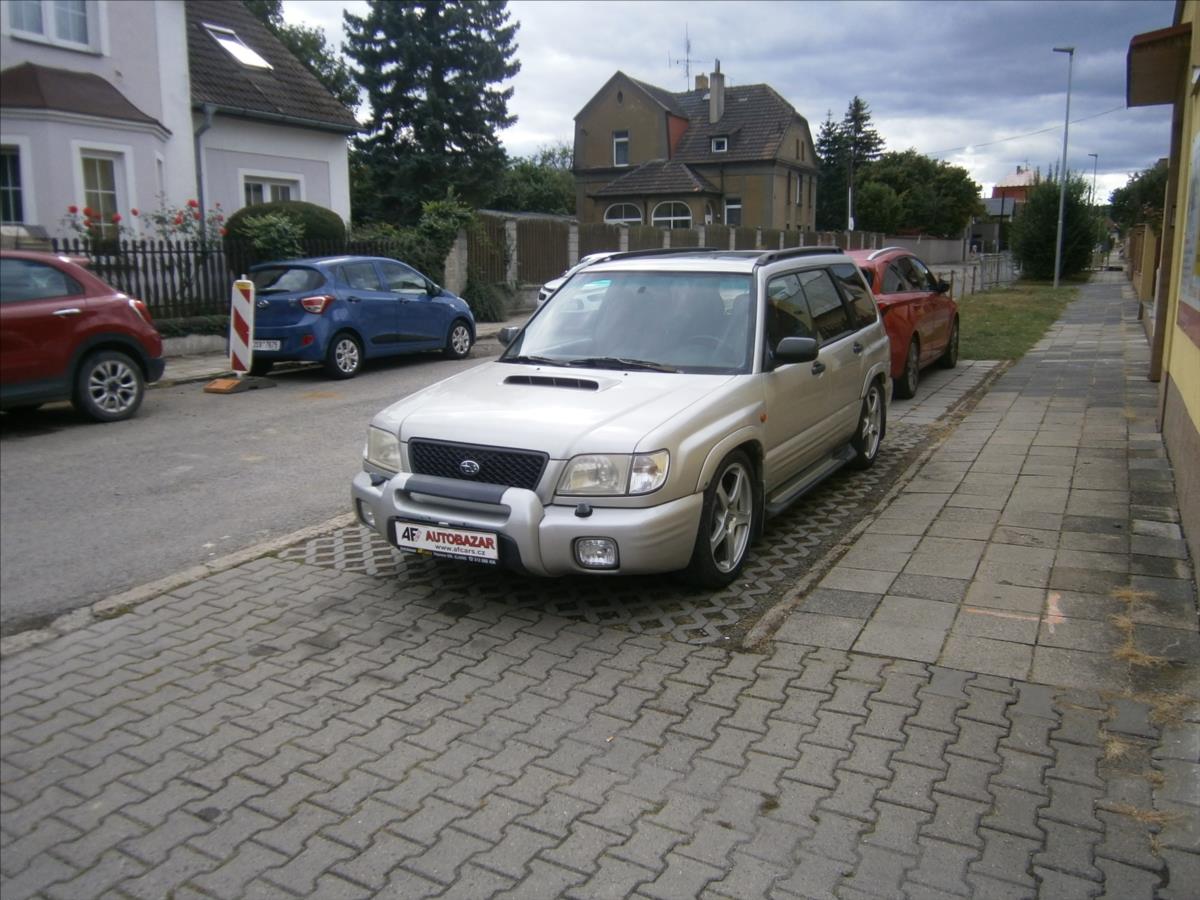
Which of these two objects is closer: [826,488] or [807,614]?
[807,614]

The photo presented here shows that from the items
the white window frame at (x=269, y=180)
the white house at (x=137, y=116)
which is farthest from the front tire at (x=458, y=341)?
the white window frame at (x=269, y=180)

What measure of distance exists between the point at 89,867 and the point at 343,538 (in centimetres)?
340

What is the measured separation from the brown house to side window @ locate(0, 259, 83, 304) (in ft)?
160

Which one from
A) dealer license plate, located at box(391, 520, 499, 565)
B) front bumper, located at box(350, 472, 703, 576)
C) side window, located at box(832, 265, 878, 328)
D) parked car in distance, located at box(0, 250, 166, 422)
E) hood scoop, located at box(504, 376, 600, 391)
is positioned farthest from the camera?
parked car in distance, located at box(0, 250, 166, 422)

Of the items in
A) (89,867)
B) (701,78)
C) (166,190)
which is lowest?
(89,867)

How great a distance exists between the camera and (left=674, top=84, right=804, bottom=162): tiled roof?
5975cm

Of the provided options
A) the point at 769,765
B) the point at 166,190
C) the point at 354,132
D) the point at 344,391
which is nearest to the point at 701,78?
the point at 354,132

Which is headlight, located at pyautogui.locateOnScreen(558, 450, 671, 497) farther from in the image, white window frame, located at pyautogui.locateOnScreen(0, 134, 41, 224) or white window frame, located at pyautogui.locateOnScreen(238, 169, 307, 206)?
white window frame, located at pyautogui.locateOnScreen(238, 169, 307, 206)

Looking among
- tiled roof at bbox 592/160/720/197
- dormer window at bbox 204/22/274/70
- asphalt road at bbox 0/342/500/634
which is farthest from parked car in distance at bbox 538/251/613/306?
tiled roof at bbox 592/160/720/197

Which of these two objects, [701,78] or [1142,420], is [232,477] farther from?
[701,78]

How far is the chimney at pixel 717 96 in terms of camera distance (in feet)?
202

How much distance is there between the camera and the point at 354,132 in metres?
26.3

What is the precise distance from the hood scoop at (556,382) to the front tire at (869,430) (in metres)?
2.95

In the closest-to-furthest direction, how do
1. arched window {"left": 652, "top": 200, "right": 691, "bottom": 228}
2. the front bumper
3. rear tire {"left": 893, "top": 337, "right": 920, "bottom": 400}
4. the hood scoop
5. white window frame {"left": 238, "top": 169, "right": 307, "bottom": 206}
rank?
the front bumper → the hood scoop → rear tire {"left": 893, "top": 337, "right": 920, "bottom": 400} → white window frame {"left": 238, "top": 169, "right": 307, "bottom": 206} → arched window {"left": 652, "top": 200, "right": 691, "bottom": 228}
